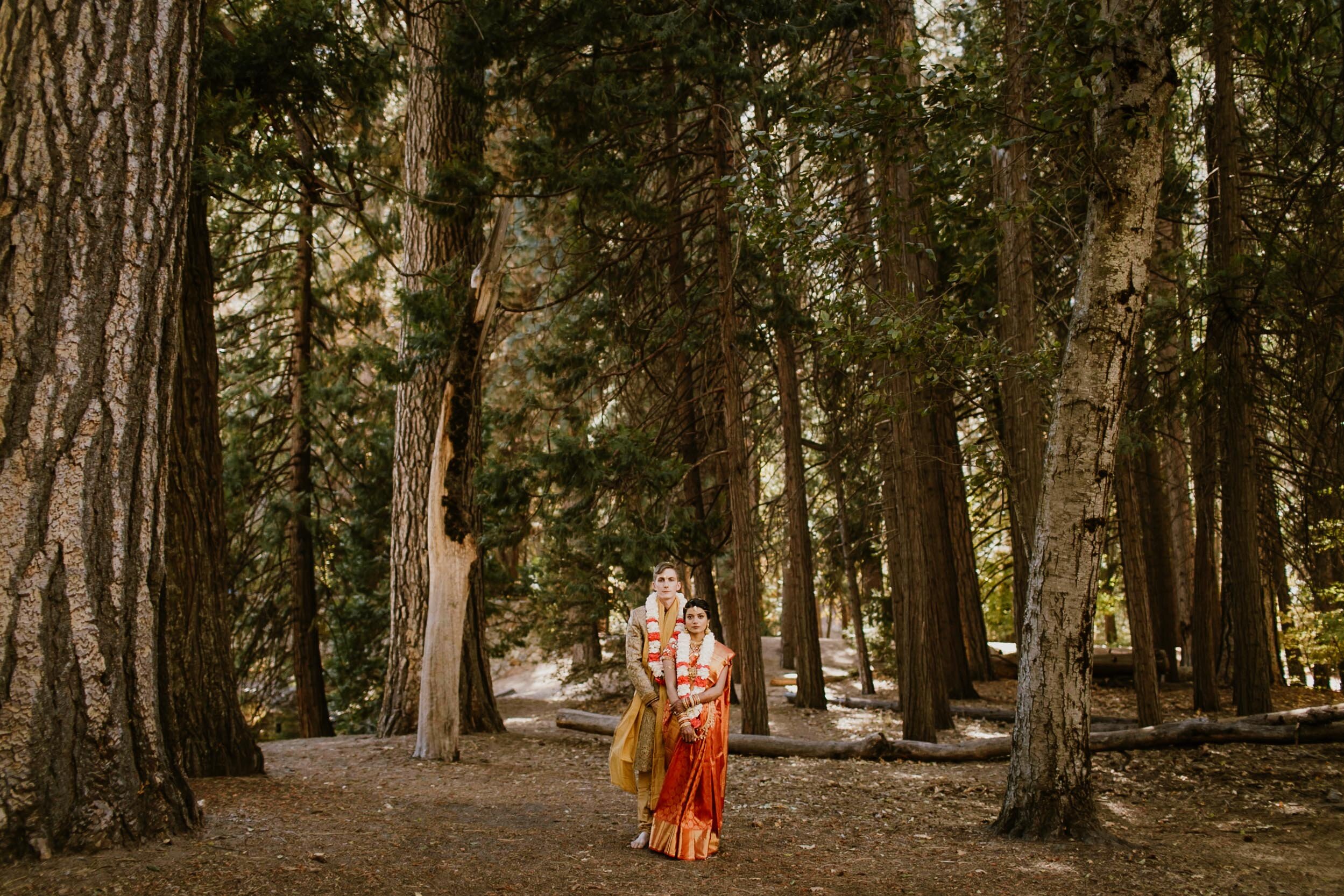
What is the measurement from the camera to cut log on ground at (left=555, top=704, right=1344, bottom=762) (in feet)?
30.7

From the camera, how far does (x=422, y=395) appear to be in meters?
11.9

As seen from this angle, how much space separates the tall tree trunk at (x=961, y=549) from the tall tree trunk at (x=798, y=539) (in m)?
3.20

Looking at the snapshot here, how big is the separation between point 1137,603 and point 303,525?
12.2 metres

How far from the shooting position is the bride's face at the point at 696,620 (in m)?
6.58

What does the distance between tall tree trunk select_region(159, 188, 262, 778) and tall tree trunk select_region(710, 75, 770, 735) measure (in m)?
5.59

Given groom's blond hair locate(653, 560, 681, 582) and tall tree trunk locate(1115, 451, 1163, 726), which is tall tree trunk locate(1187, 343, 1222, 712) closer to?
tall tree trunk locate(1115, 451, 1163, 726)

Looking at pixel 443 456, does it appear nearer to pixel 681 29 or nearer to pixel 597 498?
pixel 597 498

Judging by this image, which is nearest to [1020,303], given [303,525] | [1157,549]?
[1157,549]

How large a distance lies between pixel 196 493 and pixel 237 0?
17.2ft

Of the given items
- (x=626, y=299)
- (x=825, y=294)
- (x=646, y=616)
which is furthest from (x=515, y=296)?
(x=646, y=616)

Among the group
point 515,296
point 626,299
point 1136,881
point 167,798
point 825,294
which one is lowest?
point 1136,881

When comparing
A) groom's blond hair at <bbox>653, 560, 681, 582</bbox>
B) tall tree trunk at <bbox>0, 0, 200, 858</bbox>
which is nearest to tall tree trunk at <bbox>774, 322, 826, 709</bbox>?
groom's blond hair at <bbox>653, 560, 681, 582</bbox>

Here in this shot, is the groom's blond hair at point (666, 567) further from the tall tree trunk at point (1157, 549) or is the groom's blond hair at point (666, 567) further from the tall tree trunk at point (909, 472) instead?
the tall tree trunk at point (1157, 549)

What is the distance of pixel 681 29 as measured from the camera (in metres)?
10.5
